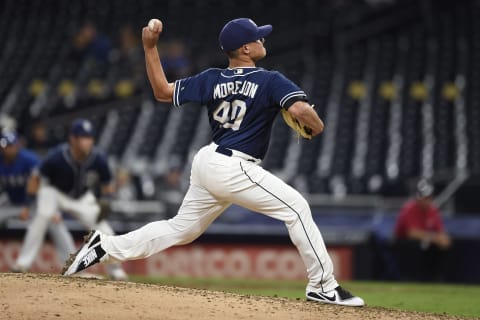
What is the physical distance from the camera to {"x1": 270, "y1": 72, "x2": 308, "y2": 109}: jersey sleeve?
6644 mm

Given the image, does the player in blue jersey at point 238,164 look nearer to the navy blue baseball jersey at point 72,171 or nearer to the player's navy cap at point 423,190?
the navy blue baseball jersey at point 72,171

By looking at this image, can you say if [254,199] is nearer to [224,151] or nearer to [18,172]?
[224,151]

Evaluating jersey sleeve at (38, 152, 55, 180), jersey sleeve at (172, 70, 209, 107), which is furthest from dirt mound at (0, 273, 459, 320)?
jersey sleeve at (38, 152, 55, 180)

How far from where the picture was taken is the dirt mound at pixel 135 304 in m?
6.11

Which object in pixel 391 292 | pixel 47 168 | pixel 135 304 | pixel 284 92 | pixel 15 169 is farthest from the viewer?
pixel 15 169

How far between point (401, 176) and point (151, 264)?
4.21 meters

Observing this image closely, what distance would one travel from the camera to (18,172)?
1209 centimetres

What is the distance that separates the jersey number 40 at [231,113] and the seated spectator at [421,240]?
249 inches

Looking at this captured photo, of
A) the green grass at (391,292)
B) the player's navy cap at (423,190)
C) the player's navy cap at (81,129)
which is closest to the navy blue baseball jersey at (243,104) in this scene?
the green grass at (391,292)

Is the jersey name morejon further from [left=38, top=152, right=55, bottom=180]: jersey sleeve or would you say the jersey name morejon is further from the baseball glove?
[left=38, top=152, right=55, bottom=180]: jersey sleeve

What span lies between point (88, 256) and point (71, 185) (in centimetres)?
→ 398

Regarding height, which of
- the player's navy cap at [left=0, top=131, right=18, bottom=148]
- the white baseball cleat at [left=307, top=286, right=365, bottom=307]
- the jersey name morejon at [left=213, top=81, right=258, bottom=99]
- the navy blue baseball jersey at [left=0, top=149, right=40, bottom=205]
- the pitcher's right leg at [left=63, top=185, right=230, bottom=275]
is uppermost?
the jersey name morejon at [left=213, top=81, right=258, bottom=99]

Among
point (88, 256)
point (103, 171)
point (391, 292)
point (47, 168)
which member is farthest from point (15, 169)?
point (88, 256)

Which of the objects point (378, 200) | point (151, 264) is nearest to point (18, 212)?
point (151, 264)
